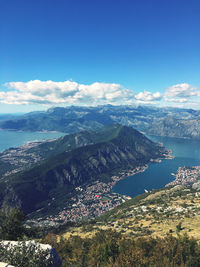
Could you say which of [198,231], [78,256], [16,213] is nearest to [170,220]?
[198,231]

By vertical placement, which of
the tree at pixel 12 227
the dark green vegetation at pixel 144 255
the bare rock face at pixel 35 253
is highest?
the bare rock face at pixel 35 253

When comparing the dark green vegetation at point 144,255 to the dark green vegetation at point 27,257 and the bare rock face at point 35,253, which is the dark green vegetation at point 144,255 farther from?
the dark green vegetation at point 27,257

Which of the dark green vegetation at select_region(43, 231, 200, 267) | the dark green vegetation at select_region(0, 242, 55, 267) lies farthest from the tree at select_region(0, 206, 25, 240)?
the dark green vegetation at select_region(0, 242, 55, 267)

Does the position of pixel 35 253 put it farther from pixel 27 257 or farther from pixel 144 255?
pixel 144 255

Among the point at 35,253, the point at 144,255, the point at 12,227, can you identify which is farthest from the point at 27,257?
Answer: the point at 12,227

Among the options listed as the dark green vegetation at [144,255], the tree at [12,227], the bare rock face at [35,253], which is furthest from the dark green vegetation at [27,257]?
the tree at [12,227]

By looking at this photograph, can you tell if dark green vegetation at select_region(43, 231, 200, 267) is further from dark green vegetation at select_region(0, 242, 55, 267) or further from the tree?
the tree

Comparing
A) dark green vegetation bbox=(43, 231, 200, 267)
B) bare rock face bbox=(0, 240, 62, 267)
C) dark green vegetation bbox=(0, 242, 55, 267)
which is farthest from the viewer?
dark green vegetation bbox=(43, 231, 200, 267)

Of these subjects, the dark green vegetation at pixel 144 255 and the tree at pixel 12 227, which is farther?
the tree at pixel 12 227

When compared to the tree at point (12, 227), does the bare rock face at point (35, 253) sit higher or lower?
higher

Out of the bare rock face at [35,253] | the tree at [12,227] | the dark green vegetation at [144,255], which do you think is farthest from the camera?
the tree at [12,227]

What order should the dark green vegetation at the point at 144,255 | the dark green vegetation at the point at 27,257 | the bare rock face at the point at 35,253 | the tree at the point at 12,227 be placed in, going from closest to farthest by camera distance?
the dark green vegetation at the point at 27,257 < the bare rock face at the point at 35,253 < the dark green vegetation at the point at 144,255 < the tree at the point at 12,227
